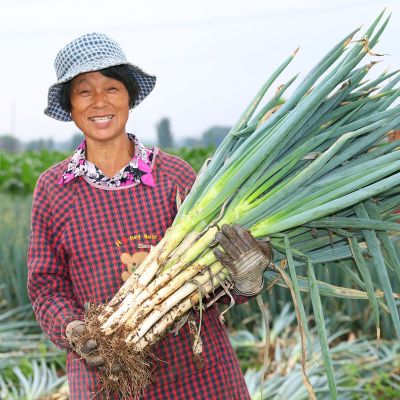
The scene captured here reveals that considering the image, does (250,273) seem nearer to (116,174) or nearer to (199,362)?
(199,362)

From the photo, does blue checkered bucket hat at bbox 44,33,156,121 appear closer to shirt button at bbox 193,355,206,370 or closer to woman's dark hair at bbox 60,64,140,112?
woman's dark hair at bbox 60,64,140,112

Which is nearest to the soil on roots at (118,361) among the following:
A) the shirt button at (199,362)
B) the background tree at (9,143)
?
the shirt button at (199,362)

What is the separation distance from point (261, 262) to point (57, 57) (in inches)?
34.9

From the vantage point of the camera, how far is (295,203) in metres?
1.93

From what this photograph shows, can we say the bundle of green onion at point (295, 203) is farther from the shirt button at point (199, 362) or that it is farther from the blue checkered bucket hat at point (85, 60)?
the blue checkered bucket hat at point (85, 60)

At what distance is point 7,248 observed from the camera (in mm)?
5273

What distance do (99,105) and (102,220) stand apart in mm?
338

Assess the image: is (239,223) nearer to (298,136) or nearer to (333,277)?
(298,136)

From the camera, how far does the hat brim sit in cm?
211

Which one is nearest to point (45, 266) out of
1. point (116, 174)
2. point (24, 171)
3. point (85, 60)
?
point (116, 174)

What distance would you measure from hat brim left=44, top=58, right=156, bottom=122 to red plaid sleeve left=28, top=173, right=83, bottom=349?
0.21m

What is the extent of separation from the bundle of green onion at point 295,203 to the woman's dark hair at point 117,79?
40 cm

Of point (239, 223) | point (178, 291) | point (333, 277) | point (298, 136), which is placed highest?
point (298, 136)

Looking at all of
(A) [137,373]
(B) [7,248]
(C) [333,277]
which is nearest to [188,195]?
(A) [137,373]
